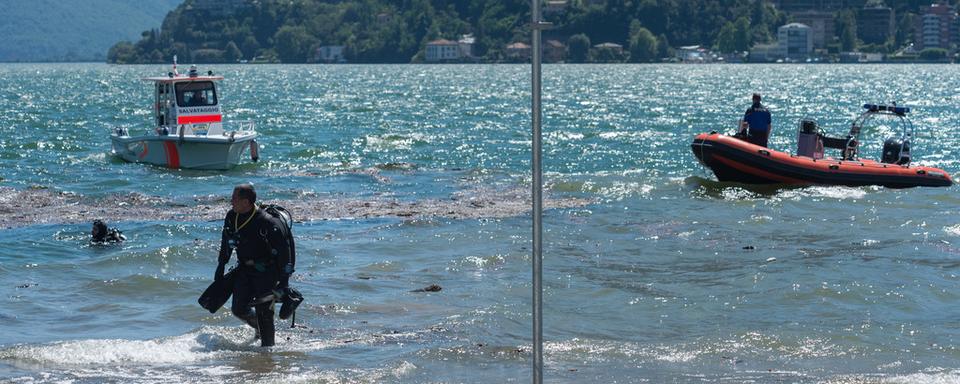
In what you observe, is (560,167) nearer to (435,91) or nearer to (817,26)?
(435,91)

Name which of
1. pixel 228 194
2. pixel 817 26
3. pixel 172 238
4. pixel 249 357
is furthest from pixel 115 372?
pixel 817 26

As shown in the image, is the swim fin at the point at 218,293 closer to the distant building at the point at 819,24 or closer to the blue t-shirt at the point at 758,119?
the blue t-shirt at the point at 758,119

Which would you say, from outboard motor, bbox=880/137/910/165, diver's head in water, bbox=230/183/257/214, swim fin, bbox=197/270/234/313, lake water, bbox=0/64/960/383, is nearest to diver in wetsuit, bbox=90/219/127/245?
lake water, bbox=0/64/960/383

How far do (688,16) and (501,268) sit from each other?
564 ft

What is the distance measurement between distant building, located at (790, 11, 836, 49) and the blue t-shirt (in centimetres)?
17128

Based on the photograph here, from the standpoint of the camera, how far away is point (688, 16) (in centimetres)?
18450

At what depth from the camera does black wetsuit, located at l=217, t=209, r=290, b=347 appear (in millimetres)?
10789

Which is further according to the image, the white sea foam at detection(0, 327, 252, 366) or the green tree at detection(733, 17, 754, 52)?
the green tree at detection(733, 17, 754, 52)

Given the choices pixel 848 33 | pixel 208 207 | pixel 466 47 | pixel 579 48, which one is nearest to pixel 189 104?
pixel 208 207

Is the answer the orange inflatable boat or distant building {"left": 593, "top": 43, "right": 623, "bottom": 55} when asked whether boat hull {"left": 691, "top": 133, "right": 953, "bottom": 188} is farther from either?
distant building {"left": 593, "top": 43, "right": 623, "bottom": 55}

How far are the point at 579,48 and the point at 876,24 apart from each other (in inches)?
1752

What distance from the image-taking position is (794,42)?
18450 centimetres

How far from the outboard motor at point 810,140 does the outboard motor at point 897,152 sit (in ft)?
3.94

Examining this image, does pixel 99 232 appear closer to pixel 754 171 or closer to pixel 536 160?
pixel 754 171
